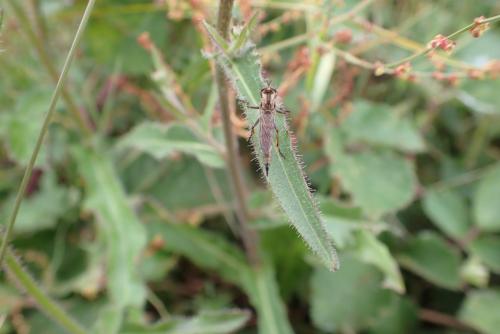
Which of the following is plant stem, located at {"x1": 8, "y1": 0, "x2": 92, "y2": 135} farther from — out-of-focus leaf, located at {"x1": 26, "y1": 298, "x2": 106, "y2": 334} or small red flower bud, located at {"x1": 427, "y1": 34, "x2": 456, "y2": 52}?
small red flower bud, located at {"x1": 427, "y1": 34, "x2": 456, "y2": 52}

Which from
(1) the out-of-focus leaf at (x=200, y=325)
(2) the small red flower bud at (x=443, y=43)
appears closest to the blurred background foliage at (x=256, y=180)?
(1) the out-of-focus leaf at (x=200, y=325)

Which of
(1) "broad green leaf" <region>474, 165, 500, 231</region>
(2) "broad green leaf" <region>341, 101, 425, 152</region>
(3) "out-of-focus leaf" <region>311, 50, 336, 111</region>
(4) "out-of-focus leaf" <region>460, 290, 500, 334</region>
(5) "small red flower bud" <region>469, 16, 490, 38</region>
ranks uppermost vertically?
(3) "out-of-focus leaf" <region>311, 50, 336, 111</region>

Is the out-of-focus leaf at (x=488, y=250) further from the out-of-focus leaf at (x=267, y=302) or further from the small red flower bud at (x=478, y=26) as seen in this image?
the small red flower bud at (x=478, y=26)

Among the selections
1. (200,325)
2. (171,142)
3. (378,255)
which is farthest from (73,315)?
(378,255)

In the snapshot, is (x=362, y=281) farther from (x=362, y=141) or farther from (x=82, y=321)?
(x=82, y=321)

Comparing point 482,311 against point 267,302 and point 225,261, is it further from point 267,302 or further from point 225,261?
point 225,261

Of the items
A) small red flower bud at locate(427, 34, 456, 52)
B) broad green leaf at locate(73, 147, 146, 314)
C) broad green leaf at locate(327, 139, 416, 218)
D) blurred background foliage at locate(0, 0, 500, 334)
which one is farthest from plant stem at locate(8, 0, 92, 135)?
small red flower bud at locate(427, 34, 456, 52)

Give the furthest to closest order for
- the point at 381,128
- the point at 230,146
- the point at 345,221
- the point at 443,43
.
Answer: the point at 381,128
the point at 345,221
the point at 230,146
the point at 443,43
